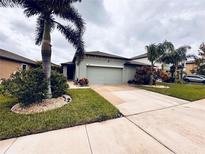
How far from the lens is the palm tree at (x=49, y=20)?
5872mm

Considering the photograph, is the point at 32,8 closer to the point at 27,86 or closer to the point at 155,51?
the point at 27,86

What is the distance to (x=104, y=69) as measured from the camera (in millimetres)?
16312

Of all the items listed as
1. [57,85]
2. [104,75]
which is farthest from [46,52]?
[104,75]

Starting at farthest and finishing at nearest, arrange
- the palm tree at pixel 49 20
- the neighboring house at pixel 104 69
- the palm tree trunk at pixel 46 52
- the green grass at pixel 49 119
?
the neighboring house at pixel 104 69 < the palm tree trunk at pixel 46 52 < the palm tree at pixel 49 20 < the green grass at pixel 49 119

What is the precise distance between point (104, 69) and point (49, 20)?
33.5ft

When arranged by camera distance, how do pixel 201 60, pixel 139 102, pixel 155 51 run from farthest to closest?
pixel 201 60 → pixel 155 51 → pixel 139 102

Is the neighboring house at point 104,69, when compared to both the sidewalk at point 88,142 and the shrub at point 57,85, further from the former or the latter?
the sidewalk at point 88,142

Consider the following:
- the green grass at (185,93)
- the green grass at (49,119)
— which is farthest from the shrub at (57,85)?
the green grass at (185,93)

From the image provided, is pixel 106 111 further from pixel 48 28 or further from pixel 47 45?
pixel 48 28

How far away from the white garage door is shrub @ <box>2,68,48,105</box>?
30.3 feet

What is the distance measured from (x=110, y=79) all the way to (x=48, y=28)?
1129 centimetres

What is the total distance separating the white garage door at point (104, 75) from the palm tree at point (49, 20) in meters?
7.51

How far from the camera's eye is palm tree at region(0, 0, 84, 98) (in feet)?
19.3

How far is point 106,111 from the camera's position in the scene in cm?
567
